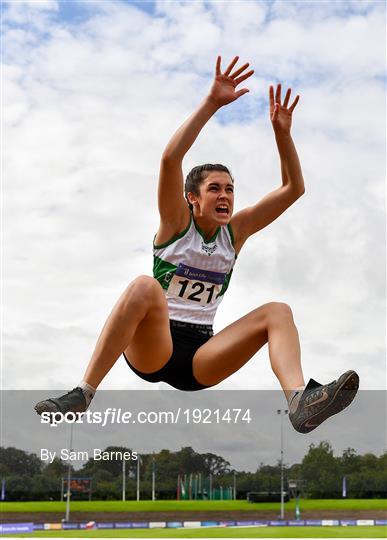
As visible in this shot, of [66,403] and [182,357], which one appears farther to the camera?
[182,357]

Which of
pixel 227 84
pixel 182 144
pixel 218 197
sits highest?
pixel 227 84

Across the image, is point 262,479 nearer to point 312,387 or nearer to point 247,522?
point 247,522

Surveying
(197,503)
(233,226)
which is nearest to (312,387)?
(233,226)

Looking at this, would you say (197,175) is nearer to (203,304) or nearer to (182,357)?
(203,304)

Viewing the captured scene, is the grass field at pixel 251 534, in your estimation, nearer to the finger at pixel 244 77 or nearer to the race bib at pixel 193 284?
the race bib at pixel 193 284

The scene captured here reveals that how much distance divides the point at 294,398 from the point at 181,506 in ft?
157

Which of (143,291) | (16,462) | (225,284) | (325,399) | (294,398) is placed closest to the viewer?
(325,399)

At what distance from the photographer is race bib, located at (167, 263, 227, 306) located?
4574 millimetres

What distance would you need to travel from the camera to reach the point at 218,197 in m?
4.52

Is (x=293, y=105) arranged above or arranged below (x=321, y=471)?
above

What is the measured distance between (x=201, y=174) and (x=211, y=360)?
3.78 ft

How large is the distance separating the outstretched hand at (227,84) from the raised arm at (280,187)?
0.54 meters

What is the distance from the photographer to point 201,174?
4.62 m

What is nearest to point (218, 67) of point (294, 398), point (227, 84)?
point (227, 84)
